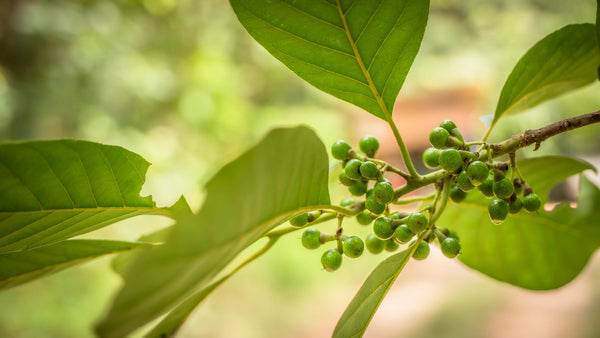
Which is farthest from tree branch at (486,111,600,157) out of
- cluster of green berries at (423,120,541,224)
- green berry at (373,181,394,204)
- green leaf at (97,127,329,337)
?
green leaf at (97,127,329,337)

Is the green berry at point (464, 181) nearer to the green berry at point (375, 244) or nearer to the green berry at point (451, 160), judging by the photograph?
the green berry at point (451, 160)

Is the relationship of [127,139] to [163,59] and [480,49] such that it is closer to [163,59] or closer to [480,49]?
[163,59]

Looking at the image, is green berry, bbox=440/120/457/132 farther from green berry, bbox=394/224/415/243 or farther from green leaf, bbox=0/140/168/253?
green leaf, bbox=0/140/168/253

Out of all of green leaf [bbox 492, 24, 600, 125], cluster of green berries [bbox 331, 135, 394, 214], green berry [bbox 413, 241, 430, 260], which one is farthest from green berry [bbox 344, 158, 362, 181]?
green leaf [bbox 492, 24, 600, 125]

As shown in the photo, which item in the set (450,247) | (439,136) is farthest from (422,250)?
(439,136)

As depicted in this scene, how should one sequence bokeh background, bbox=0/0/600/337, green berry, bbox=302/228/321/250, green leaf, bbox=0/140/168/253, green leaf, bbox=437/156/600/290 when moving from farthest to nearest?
bokeh background, bbox=0/0/600/337 → green leaf, bbox=437/156/600/290 → green berry, bbox=302/228/321/250 → green leaf, bbox=0/140/168/253

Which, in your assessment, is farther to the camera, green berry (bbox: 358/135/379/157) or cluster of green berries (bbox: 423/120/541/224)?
green berry (bbox: 358/135/379/157)

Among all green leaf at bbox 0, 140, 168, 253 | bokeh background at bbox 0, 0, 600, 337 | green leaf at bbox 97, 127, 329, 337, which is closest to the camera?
green leaf at bbox 97, 127, 329, 337

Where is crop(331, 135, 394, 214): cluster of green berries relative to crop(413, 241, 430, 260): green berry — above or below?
above

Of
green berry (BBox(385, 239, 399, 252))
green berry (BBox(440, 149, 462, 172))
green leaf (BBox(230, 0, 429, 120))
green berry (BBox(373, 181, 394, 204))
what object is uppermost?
green leaf (BBox(230, 0, 429, 120))
